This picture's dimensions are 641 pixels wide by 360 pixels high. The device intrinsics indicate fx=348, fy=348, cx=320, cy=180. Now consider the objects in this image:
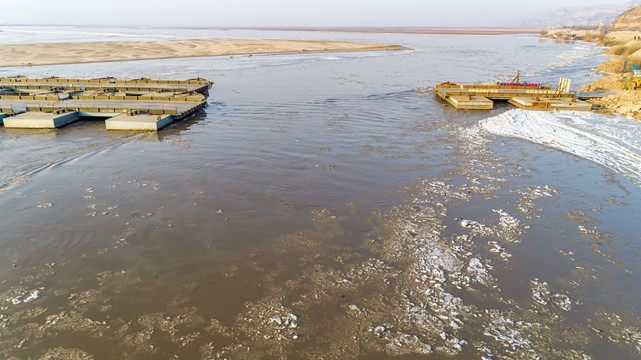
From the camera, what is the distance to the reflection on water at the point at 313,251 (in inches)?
289

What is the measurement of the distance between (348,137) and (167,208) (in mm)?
11742

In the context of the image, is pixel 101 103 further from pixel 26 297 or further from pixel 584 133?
pixel 584 133

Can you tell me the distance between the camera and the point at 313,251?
397 inches

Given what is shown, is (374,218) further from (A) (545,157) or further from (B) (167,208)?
(A) (545,157)

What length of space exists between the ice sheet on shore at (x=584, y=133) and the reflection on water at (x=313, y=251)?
1.66 metres

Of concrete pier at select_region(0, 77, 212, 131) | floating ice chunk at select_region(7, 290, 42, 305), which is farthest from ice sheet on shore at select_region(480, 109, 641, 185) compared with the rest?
concrete pier at select_region(0, 77, 212, 131)

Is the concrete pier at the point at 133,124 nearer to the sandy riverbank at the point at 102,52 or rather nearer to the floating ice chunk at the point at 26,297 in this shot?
the floating ice chunk at the point at 26,297

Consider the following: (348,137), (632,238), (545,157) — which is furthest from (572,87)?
(632,238)

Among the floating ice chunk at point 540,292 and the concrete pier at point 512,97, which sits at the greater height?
the concrete pier at point 512,97

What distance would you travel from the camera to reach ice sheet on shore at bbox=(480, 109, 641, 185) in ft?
58.0

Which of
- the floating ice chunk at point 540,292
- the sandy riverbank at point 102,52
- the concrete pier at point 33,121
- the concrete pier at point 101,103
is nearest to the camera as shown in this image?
the floating ice chunk at point 540,292

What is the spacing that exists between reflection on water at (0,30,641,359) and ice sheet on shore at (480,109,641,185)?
1.66 meters

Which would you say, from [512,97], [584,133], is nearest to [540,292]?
[584,133]

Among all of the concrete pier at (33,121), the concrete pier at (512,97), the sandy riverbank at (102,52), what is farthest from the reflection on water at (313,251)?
the sandy riverbank at (102,52)
